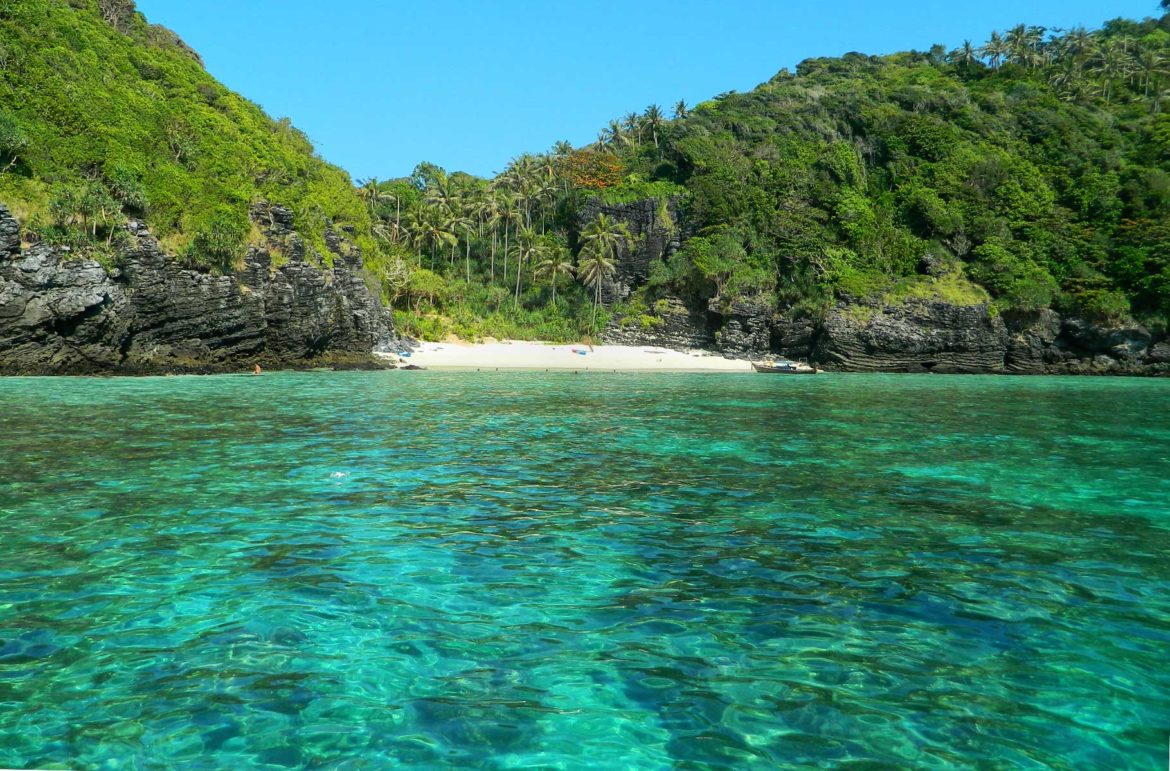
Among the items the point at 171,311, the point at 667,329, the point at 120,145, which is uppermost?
the point at 120,145

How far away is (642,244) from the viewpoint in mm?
73375

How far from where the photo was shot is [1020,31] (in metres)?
95.1

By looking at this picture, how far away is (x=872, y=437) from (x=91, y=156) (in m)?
44.7

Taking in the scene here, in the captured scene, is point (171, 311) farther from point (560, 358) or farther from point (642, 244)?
point (642, 244)

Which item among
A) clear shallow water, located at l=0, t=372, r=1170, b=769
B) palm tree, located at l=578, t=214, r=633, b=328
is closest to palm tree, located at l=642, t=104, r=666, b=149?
palm tree, located at l=578, t=214, r=633, b=328

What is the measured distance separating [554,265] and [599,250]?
5041mm

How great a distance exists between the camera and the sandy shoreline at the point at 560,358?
53.3m

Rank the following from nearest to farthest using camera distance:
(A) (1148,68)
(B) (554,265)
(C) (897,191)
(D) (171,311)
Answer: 1. (D) (171,311)
2. (C) (897,191)
3. (B) (554,265)
4. (A) (1148,68)

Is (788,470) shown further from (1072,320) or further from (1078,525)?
(1072,320)

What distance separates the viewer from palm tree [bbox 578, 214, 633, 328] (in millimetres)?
69938

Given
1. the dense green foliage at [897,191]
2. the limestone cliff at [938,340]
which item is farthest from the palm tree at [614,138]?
the limestone cliff at [938,340]

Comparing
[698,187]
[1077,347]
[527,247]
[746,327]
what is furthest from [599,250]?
[1077,347]

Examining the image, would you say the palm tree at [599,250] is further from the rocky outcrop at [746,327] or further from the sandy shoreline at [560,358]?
the rocky outcrop at [746,327]

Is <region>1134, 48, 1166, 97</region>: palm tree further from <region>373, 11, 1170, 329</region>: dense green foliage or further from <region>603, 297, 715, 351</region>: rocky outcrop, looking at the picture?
<region>603, 297, 715, 351</region>: rocky outcrop
